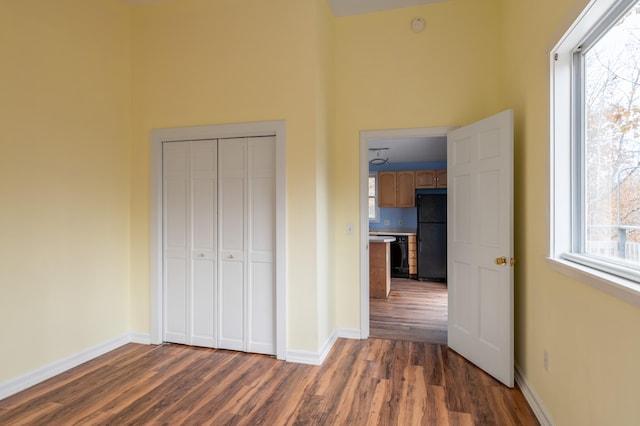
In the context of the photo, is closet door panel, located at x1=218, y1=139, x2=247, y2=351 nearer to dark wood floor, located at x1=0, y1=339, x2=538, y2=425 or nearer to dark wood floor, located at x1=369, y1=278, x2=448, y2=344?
dark wood floor, located at x1=0, y1=339, x2=538, y2=425

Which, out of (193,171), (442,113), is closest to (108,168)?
(193,171)

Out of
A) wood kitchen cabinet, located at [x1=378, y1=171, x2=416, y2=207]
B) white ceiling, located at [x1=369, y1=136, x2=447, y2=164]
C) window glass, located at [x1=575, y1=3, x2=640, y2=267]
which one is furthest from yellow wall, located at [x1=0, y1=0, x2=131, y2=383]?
wood kitchen cabinet, located at [x1=378, y1=171, x2=416, y2=207]

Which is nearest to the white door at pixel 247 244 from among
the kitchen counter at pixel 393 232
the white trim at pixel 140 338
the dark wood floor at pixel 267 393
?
the dark wood floor at pixel 267 393

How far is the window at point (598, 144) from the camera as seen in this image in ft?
4.62

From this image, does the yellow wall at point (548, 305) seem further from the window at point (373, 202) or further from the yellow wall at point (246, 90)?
Answer: the window at point (373, 202)

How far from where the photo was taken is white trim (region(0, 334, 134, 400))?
2404mm

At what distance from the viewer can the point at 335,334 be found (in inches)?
139

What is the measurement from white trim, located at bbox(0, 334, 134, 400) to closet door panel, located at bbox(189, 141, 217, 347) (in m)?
0.72

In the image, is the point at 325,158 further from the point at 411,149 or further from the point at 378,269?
the point at 411,149

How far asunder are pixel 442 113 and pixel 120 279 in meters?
3.45

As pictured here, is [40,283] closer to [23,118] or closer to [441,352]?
Result: [23,118]

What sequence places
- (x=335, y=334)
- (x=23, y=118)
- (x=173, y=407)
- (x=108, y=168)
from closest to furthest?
(x=173, y=407) < (x=23, y=118) < (x=108, y=168) < (x=335, y=334)

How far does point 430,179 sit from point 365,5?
4.33m

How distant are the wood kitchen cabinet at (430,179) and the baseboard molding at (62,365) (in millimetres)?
5610
